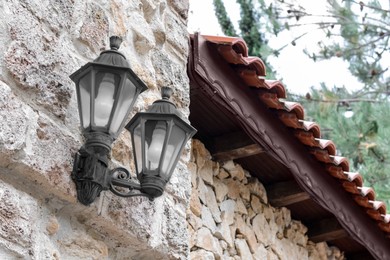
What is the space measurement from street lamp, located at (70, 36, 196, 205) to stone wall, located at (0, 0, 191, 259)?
5 cm

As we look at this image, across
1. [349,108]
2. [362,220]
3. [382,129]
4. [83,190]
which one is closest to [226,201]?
[362,220]

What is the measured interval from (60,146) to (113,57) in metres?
0.31

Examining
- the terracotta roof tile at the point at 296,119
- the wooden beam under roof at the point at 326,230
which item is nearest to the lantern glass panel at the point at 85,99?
the terracotta roof tile at the point at 296,119

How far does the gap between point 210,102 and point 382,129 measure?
16.3 feet

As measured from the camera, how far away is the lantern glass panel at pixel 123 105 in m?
2.35

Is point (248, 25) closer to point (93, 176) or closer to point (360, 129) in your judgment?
point (360, 129)

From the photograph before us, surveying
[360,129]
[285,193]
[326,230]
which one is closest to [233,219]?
[285,193]

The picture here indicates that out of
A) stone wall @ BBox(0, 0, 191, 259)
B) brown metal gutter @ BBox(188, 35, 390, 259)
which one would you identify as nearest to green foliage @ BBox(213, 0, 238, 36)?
Result: brown metal gutter @ BBox(188, 35, 390, 259)

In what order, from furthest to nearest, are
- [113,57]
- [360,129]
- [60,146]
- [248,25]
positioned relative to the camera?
[248,25] → [360,129] → [113,57] → [60,146]

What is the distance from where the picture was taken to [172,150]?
250cm

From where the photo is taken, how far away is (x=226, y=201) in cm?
462

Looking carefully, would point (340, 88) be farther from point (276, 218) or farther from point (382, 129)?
point (276, 218)

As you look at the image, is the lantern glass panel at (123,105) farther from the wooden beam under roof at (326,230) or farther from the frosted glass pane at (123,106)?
the wooden beam under roof at (326,230)

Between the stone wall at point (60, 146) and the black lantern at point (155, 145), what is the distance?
9 centimetres
